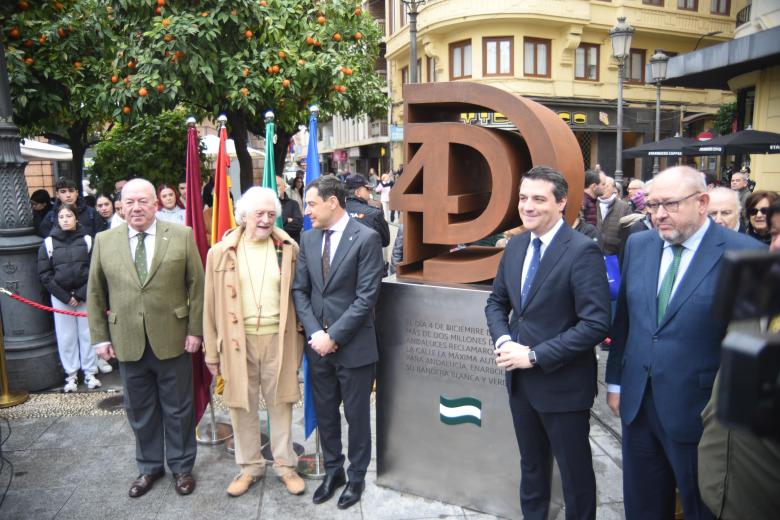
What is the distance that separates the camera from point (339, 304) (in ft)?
11.8

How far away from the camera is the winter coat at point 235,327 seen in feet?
12.3

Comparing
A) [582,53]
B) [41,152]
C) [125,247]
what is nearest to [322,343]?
[125,247]

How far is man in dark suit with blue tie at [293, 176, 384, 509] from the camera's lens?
3.58 m

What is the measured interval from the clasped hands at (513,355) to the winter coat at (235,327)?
1.52 meters

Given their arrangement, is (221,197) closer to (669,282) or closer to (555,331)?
(555,331)

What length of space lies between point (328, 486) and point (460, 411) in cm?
105

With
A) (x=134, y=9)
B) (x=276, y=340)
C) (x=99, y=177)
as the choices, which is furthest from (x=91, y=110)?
(x=276, y=340)

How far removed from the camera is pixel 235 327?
12.3 feet

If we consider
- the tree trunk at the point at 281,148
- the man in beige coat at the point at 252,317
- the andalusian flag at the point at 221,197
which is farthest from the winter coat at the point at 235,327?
the tree trunk at the point at 281,148

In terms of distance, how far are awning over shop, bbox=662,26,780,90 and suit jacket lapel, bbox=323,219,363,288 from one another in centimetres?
928

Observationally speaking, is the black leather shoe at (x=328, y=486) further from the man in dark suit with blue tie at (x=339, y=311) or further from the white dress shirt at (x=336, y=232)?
the white dress shirt at (x=336, y=232)

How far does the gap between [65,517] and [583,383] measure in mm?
3303

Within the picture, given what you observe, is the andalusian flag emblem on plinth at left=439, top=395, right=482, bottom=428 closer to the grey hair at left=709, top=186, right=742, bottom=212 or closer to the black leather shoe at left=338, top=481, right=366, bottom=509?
the black leather shoe at left=338, top=481, right=366, bottom=509

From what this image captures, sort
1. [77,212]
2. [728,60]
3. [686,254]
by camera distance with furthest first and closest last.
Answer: [728,60] < [77,212] < [686,254]
